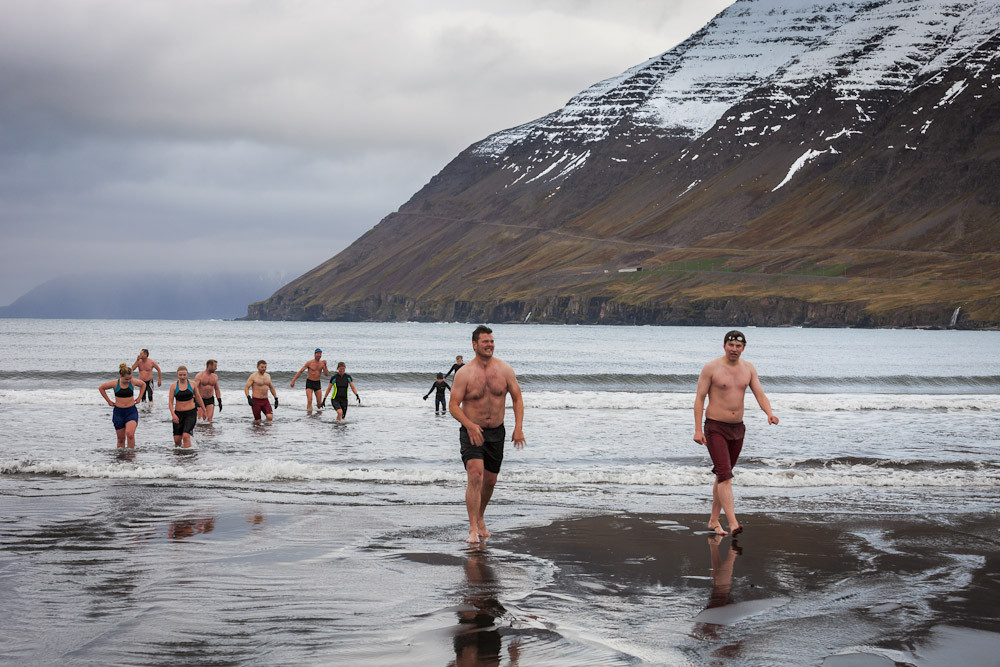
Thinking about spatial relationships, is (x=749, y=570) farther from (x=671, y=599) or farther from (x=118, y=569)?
(x=118, y=569)

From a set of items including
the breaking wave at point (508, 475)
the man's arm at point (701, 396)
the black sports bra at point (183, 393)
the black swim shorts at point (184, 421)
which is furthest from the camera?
the black swim shorts at point (184, 421)

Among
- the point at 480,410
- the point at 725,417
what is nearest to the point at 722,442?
the point at 725,417

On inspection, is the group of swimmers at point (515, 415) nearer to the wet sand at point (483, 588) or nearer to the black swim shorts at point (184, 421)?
the wet sand at point (483, 588)

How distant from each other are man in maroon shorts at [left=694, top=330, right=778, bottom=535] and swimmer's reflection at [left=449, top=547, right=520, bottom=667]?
11.3ft

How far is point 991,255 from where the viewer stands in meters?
191

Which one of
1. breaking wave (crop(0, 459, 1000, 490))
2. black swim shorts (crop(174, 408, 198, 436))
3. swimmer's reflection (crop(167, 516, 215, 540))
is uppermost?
black swim shorts (crop(174, 408, 198, 436))

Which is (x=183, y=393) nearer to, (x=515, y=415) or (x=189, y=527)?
(x=189, y=527)

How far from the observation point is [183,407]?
19547mm

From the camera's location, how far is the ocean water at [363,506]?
7070 millimetres

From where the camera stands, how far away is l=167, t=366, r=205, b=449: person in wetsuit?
19328mm

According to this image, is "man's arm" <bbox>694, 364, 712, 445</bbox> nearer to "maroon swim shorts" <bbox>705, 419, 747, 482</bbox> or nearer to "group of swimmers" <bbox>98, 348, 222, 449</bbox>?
"maroon swim shorts" <bbox>705, 419, 747, 482</bbox>

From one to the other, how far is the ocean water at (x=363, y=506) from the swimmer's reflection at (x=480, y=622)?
3cm

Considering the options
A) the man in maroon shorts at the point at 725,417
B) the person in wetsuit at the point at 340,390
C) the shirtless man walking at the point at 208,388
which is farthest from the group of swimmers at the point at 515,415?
the person in wetsuit at the point at 340,390

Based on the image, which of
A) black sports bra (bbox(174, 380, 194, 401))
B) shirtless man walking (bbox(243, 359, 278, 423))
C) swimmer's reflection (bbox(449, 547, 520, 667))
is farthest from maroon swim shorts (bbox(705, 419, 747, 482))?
shirtless man walking (bbox(243, 359, 278, 423))
